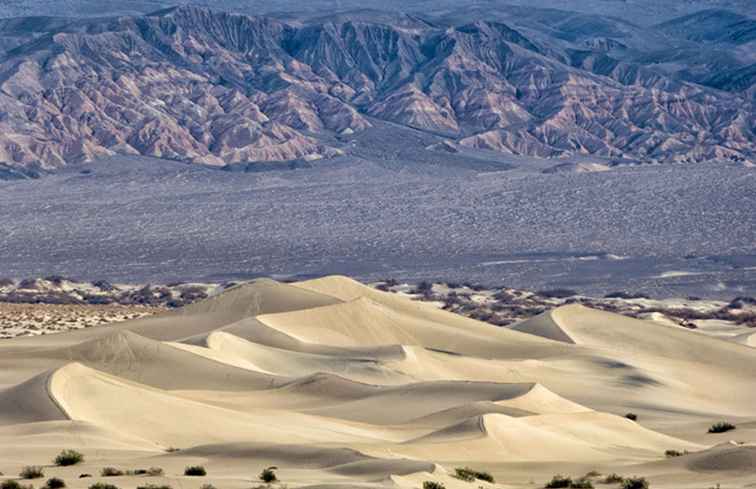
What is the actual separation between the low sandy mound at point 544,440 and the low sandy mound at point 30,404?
7.26 metres

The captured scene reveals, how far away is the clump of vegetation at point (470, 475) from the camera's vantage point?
95.6 feet

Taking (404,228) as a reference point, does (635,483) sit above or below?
above

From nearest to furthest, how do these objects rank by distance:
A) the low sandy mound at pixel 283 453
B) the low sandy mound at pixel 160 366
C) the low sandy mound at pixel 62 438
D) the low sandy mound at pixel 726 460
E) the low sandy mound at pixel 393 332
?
1. the low sandy mound at pixel 726 460
2. the low sandy mound at pixel 283 453
3. the low sandy mound at pixel 62 438
4. the low sandy mound at pixel 160 366
5. the low sandy mound at pixel 393 332

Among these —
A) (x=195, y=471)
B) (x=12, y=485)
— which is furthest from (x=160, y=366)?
(x=12, y=485)

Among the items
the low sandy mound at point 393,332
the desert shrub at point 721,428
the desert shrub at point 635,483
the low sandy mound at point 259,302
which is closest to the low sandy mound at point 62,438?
the desert shrub at point 635,483

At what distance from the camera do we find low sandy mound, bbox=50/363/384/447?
3750cm

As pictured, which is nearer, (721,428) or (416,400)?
(721,428)

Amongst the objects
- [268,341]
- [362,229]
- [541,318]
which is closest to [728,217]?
[362,229]

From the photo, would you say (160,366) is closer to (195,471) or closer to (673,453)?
(673,453)

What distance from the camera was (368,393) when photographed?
47.8 meters

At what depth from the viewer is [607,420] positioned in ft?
135

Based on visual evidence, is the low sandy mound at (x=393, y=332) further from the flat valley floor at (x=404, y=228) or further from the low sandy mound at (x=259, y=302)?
the flat valley floor at (x=404, y=228)

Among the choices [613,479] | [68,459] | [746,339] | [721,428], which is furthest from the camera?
[746,339]

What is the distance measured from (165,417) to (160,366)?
1391 cm
